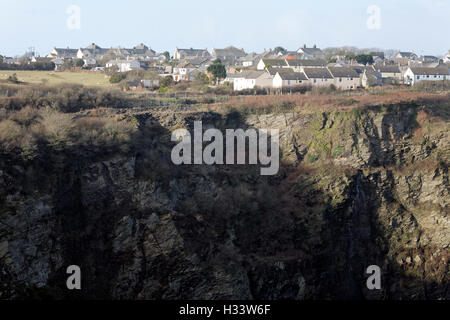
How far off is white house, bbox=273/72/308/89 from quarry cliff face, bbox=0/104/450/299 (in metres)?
11.8

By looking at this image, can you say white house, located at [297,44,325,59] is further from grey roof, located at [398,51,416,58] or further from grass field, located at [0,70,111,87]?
grass field, located at [0,70,111,87]

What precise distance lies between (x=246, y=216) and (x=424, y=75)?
43.2 metres

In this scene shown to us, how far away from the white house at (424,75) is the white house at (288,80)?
708 inches

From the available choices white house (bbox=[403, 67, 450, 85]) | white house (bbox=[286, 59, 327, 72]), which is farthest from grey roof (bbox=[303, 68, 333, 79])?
white house (bbox=[403, 67, 450, 85])

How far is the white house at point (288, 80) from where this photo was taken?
175 ft

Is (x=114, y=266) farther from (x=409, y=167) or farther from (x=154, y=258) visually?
(x=409, y=167)

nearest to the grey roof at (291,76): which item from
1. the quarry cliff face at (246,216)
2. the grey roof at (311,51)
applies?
the quarry cliff face at (246,216)

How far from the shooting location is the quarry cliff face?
1033 inches

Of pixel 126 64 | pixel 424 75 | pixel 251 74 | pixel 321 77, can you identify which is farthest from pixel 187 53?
pixel 321 77

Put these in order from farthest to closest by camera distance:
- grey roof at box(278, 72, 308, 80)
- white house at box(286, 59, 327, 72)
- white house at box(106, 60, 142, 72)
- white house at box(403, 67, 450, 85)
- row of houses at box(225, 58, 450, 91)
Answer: white house at box(106, 60, 142, 72) → white house at box(286, 59, 327, 72) → white house at box(403, 67, 450, 85) → row of houses at box(225, 58, 450, 91) → grey roof at box(278, 72, 308, 80)

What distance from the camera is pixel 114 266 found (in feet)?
89.0

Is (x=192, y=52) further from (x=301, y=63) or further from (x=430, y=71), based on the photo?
(x=430, y=71)

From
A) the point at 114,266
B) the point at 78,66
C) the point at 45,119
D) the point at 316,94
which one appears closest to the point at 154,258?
the point at 114,266

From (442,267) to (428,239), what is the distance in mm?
2092
